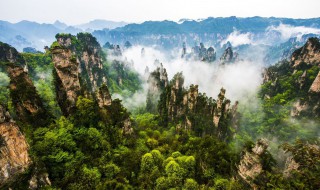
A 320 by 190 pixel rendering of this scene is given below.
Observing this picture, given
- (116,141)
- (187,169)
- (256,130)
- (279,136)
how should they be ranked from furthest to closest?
(256,130) < (279,136) < (116,141) < (187,169)

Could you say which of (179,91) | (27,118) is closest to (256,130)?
(179,91)

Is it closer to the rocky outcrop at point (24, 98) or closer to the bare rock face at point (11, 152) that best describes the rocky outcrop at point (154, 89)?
the rocky outcrop at point (24, 98)

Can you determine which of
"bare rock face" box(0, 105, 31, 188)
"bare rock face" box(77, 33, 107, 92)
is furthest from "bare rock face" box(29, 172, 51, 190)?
"bare rock face" box(77, 33, 107, 92)

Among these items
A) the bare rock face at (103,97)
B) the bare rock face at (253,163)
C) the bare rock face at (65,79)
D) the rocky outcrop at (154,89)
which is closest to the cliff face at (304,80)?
the rocky outcrop at (154,89)

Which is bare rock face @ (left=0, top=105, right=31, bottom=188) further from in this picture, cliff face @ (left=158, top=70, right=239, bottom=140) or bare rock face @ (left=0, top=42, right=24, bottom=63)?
bare rock face @ (left=0, top=42, right=24, bottom=63)

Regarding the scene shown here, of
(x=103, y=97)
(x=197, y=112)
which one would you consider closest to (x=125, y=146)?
(x=103, y=97)

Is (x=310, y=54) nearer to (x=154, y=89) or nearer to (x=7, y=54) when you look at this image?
(x=154, y=89)

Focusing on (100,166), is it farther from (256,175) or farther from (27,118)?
(256,175)
